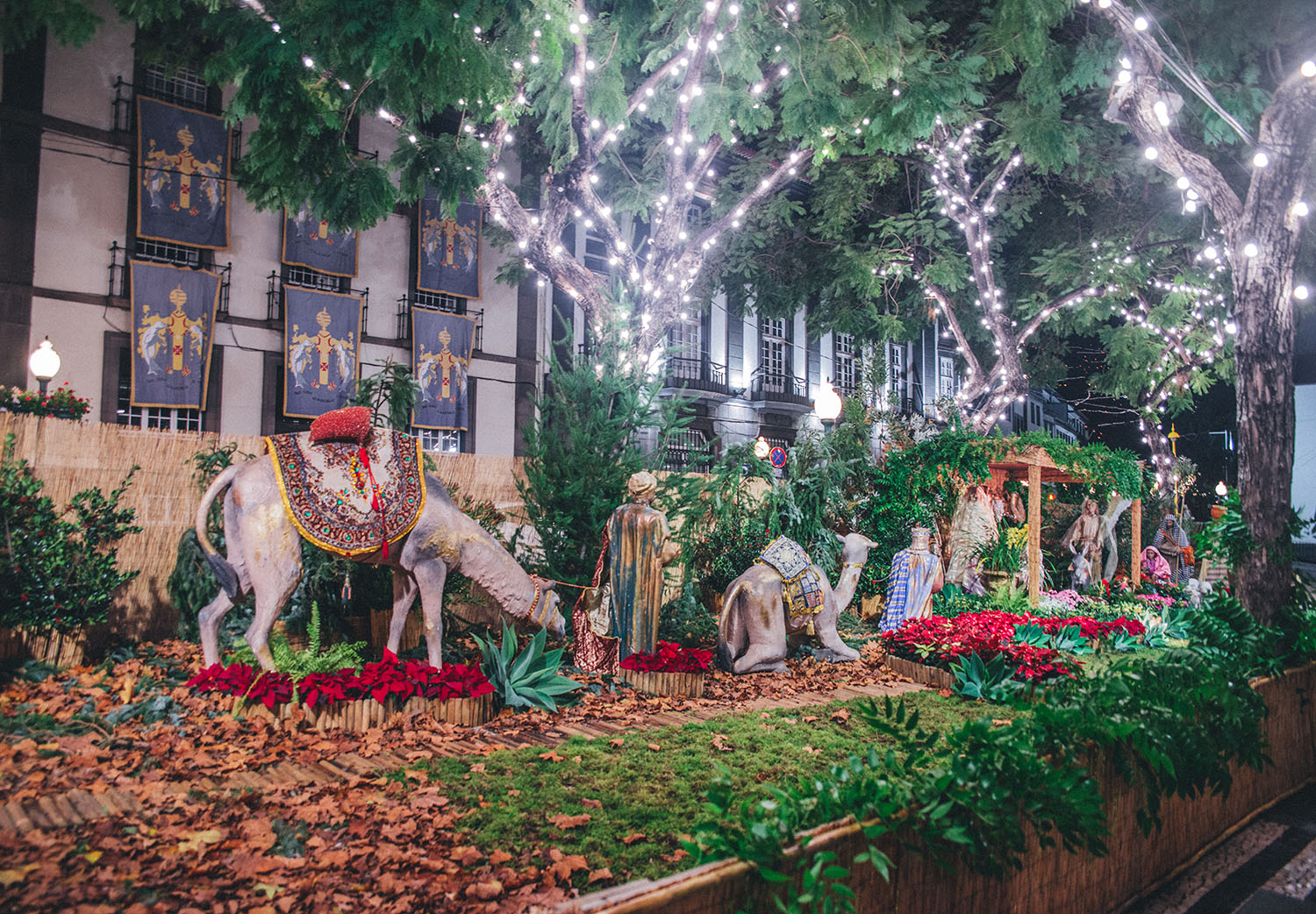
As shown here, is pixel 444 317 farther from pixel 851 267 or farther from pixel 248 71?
pixel 248 71

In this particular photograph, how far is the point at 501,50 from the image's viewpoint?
5.73 m

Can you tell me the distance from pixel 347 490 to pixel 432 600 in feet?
3.38

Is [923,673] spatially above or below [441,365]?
below

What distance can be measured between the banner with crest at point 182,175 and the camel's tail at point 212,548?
10.7m

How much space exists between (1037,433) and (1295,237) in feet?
14.9

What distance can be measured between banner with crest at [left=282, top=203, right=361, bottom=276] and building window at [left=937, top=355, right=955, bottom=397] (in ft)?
78.6

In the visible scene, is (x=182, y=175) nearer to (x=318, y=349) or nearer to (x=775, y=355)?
(x=318, y=349)

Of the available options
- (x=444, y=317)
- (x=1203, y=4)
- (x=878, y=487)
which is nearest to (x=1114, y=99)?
(x=1203, y=4)

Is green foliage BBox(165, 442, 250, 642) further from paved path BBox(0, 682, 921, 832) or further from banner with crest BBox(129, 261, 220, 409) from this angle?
banner with crest BBox(129, 261, 220, 409)

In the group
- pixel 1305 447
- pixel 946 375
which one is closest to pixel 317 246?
pixel 946 375

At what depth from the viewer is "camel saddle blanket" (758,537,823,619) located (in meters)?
7.28

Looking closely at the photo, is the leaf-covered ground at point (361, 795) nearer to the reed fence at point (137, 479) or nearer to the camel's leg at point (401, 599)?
the camel's leg at point (401, 599)

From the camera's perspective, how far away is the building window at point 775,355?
81.0ft

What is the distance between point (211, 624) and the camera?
5.51m
